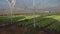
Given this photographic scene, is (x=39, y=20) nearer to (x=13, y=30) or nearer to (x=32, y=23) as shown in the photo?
(x=32, y=23)

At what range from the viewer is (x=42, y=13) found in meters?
2.60

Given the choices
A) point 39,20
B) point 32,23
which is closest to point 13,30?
point 32,23

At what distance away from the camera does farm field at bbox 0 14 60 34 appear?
8.33 ft

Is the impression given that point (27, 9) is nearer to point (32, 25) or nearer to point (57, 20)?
point (32, 25)

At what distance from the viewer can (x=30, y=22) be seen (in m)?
2.59

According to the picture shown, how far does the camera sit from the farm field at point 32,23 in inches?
100.0

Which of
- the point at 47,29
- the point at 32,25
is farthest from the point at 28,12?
the point at 47,29

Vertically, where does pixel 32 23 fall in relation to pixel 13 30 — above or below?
above

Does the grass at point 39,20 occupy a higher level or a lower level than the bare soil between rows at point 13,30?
higher

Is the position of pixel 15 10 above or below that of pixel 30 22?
above

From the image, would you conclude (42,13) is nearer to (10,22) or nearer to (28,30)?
(28,30)

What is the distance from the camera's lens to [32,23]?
8.47 feet

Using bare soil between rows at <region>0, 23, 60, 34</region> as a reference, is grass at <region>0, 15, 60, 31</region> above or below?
above

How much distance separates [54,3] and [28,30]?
1.90 ft
